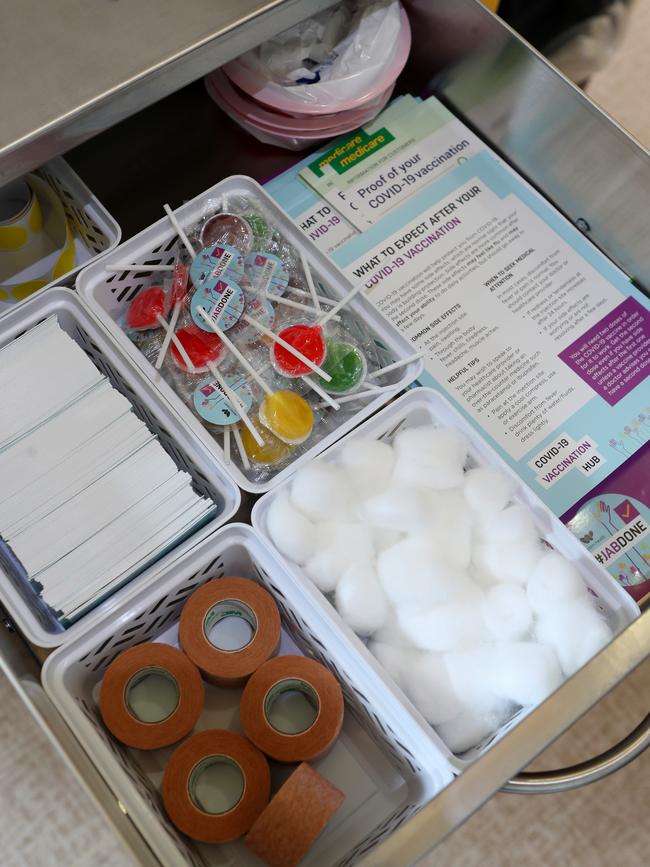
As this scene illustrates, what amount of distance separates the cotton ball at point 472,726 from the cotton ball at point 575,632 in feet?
0.28

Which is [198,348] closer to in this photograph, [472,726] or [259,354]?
[259,354]

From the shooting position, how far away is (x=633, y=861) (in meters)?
1.38

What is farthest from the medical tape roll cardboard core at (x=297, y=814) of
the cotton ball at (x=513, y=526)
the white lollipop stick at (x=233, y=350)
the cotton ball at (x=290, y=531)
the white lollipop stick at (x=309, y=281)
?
the white lollipop stick at (x=309, y=281)

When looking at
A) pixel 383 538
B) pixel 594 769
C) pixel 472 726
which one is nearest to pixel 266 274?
pixel 383 538

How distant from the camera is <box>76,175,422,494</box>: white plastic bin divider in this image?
0.89m

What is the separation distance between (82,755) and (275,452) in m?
0.39

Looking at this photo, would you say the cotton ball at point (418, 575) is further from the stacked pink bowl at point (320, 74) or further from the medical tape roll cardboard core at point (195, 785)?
the stacked pink bowl at point (320, 74)

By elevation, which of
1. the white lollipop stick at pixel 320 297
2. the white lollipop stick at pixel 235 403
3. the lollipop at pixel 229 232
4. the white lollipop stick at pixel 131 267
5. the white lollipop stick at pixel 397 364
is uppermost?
the white lollipop stick at pixel 131 267

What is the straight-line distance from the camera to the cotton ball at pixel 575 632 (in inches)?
32.0

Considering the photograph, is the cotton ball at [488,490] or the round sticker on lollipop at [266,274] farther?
the round sticker on lollipop at [266,274]

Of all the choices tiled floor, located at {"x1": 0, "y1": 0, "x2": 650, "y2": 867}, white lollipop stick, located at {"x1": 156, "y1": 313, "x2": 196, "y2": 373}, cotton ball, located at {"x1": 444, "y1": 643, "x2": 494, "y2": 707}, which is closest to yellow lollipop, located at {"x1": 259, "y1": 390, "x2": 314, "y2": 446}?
white lollipop stick, located at {"x1": 156, "y1": 313, "x2": 196, "y2": 373}

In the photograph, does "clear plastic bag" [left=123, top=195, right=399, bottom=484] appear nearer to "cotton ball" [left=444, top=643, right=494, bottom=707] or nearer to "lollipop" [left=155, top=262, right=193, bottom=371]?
"lollipop" [left=155, top=262, right=193, bottom=371]

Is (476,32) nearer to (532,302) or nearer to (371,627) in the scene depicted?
(532,302)

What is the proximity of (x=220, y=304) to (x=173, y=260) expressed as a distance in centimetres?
13
